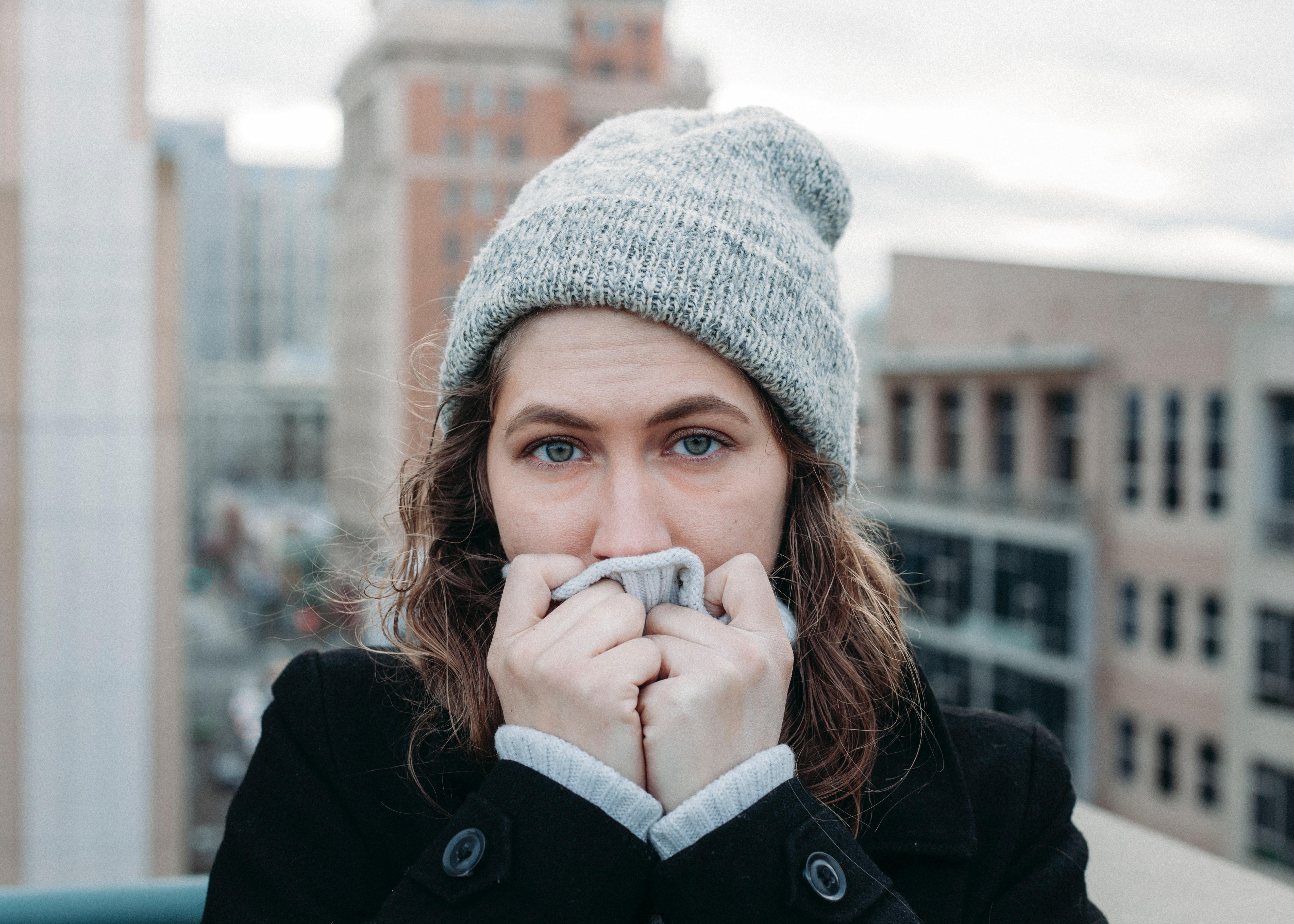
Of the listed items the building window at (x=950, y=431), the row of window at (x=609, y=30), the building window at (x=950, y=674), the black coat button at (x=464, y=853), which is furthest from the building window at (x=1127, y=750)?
the row of window at (x=609, y=30)

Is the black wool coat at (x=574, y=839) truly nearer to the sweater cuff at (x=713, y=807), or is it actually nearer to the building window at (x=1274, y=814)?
the sweater cuff at (x=713, y=807)

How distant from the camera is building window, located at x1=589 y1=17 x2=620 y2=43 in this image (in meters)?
36.4

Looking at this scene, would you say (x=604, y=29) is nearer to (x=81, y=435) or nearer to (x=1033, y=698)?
(x=1033, y=698)

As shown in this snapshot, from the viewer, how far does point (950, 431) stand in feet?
64.6

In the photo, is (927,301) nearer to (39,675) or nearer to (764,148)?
(39,675)

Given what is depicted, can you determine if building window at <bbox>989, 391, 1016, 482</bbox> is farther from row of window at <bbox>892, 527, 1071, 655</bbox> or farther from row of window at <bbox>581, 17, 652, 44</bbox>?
row of window at <bbox>581, 17, 652, 44</bbox>

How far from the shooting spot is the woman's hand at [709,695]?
106cm

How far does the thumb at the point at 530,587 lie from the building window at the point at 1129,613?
16532 mm

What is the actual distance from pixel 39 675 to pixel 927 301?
1646 cm

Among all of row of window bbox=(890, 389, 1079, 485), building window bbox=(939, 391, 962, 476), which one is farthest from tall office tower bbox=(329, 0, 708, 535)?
building window bbox=(939, 391, 962, 476)

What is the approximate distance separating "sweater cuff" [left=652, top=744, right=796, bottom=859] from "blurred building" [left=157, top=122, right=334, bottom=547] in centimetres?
6972

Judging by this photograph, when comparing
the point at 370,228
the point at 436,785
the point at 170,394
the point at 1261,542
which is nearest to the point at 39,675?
the point at 170,394

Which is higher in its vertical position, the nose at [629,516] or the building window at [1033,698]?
the nose at [629,516]

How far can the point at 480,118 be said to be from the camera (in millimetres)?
35375
